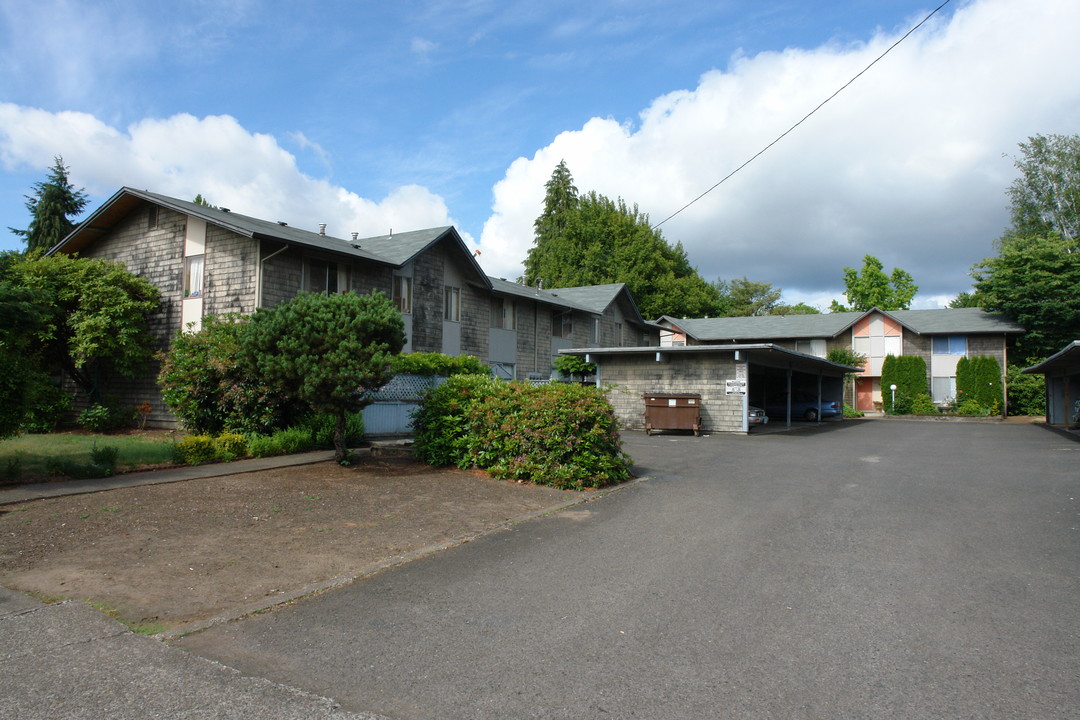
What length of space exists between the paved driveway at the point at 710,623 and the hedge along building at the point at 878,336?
31.8 meters

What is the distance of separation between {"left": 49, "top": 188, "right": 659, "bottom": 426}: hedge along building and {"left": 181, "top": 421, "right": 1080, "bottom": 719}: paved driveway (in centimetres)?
1284

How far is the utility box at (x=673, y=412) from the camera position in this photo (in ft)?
69.9

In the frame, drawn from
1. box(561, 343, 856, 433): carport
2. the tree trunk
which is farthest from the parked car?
the tree trunk

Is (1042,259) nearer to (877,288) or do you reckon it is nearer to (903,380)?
(903,380)

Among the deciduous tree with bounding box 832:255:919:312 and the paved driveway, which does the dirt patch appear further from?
the deciduous tree with bounding box 832:255:919:312

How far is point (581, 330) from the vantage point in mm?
34531

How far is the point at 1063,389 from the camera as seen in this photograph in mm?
30438

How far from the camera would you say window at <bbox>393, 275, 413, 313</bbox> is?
22.7m

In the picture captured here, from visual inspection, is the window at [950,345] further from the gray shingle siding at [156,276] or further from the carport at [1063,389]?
the gray shingle siding at [156,276]

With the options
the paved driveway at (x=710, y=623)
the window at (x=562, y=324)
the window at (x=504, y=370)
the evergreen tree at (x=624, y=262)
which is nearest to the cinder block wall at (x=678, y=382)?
the window at (x=504, y=370)

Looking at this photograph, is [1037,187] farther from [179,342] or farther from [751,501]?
[179,342]

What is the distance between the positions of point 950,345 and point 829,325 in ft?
22.8

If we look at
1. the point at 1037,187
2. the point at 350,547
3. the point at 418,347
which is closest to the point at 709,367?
the point at 418,347

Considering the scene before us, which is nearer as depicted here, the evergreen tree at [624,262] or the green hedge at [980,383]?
the green hedge at [980,383]
